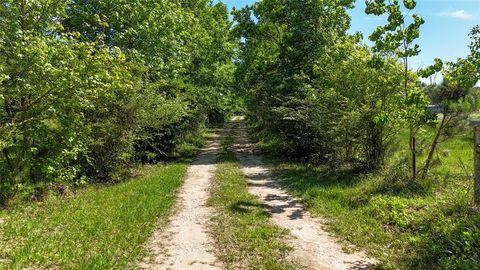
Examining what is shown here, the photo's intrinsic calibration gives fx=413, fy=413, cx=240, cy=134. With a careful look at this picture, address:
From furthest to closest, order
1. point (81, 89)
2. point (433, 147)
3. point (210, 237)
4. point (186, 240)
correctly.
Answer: point (433, 147) → point (81, 89) → point (210, 237) → point (186, 240)

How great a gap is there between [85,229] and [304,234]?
14.7 ft

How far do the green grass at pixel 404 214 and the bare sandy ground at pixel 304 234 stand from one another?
0.34 m

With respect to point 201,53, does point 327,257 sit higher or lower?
lower

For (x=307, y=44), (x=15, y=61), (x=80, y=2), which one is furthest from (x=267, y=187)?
(x=80, y=2)

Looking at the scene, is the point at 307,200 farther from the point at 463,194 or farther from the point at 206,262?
the point at 206,262

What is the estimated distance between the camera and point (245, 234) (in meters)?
8.31

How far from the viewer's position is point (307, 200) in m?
11.5

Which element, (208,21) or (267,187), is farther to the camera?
(208,21)

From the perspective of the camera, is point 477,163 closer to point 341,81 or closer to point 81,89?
point 341,81

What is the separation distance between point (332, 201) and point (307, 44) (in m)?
12.2

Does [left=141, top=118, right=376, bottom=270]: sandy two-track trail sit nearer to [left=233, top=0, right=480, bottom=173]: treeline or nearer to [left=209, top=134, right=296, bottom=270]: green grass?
[left=209, top=134, right=296, bottom=270]: green grass

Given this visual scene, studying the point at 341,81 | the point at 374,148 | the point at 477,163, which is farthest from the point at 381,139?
the point at 477,163

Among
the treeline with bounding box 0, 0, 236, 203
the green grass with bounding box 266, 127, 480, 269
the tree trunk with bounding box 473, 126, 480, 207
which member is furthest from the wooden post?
the treeline with bounding box 0, 0, 236, 203

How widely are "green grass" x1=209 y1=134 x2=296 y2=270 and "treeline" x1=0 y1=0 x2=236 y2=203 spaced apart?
4439mm
